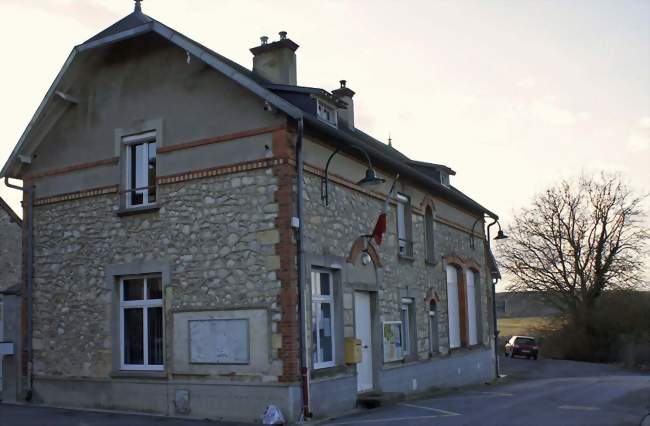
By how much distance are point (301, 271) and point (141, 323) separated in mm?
3675

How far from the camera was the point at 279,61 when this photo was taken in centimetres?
1806

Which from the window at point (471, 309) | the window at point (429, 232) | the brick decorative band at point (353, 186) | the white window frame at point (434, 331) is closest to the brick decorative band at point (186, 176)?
the brick decorative band at point (353, 186)

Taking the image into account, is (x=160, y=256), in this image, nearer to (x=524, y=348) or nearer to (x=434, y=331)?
(x=434, y=331)

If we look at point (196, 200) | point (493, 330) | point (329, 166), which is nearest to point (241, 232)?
point (196, 200)

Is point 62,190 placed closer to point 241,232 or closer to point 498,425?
point 241,232

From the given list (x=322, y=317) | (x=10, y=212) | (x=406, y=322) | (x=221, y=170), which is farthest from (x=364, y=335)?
(x=10, y=212)

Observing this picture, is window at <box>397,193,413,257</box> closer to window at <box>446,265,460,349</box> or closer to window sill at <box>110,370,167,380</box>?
window at <box>446,265,460,349</box>

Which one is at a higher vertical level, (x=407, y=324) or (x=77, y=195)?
(x=77, y=195)

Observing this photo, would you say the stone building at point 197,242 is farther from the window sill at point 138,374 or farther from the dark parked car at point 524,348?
the dark parked car at point 524,348

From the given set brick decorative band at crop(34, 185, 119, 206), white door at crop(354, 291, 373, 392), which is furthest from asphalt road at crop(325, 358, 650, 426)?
brick decorative band at crop(34, 185, 119, 206)

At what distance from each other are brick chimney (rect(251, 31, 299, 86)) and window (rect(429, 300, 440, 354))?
706 centimetres

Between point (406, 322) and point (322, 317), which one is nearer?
point (322, 317)

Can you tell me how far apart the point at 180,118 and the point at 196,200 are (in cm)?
164

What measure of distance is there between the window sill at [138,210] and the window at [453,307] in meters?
10.4
